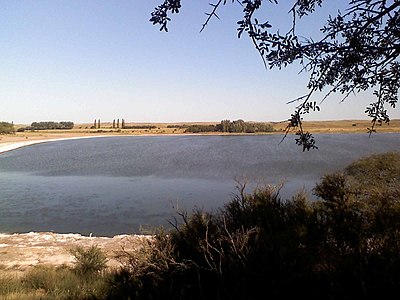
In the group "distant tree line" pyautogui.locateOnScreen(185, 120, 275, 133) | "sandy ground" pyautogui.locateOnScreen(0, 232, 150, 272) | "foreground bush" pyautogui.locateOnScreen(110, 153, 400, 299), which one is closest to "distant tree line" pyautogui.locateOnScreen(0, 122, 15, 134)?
"distant tree line" pyautogui.locateOnScreen(185, 120, 275, 133)

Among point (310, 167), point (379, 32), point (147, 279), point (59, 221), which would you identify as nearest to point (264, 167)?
point (310, 167)

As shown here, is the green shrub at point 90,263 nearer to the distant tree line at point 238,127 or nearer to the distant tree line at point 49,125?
the distant tree line at point 238,127

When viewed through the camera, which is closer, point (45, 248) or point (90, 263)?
point (90, 263)

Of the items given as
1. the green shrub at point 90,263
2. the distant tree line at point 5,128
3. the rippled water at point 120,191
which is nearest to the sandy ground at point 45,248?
the green shrub at point 90,263

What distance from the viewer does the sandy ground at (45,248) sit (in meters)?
7.91

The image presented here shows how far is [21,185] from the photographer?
69.5 feet

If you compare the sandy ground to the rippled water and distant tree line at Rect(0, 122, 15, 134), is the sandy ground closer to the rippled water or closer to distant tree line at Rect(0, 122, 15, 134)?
the rippled water

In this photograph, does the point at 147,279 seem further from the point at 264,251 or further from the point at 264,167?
the point at 264,167

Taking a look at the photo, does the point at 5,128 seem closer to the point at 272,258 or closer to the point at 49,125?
the point at 49,125

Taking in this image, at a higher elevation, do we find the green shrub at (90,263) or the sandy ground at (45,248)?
the green shrub at (90,263)

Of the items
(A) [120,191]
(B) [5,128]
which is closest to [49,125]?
(B) [5,128]

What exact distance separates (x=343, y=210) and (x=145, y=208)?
9.30m

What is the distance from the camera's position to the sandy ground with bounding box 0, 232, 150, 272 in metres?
7.91

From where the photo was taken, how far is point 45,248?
920 cm
